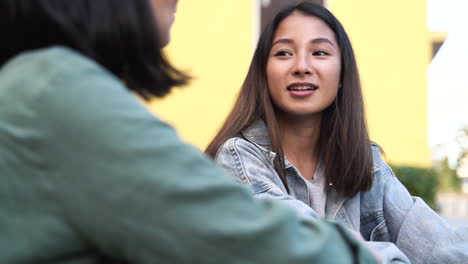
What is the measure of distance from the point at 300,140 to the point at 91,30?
1.48 m

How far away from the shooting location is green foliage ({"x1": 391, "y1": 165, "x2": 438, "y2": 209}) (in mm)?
8323

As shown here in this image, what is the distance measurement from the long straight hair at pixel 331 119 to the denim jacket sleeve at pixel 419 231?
0.12 metres

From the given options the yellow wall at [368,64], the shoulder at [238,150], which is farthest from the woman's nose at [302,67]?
the yellow wall at [368,64]

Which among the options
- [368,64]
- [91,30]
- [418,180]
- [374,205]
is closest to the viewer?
[91,30]

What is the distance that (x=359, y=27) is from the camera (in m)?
8.91

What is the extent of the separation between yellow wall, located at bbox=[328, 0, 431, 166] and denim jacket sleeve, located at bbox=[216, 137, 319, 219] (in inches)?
285

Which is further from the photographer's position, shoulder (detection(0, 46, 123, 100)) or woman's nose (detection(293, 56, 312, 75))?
woman's nose (detection(293, 56, 312, 75))

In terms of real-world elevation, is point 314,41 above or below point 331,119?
above

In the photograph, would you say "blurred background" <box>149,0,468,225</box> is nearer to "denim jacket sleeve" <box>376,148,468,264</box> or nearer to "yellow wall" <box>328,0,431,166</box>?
"yellow wall" <box>328,0,431,166</box>

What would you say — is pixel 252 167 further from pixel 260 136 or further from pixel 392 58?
pixel 392 58

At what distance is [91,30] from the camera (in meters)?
0.83

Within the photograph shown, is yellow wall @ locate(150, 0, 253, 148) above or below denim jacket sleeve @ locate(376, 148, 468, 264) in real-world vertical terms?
above

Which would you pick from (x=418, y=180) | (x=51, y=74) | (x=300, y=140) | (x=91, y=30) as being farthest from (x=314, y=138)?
(x=418, y=180)

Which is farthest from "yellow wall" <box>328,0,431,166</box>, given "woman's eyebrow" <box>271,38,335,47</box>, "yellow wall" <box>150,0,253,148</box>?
"woman's eyebrow" <box>271,38,335,47</box>
